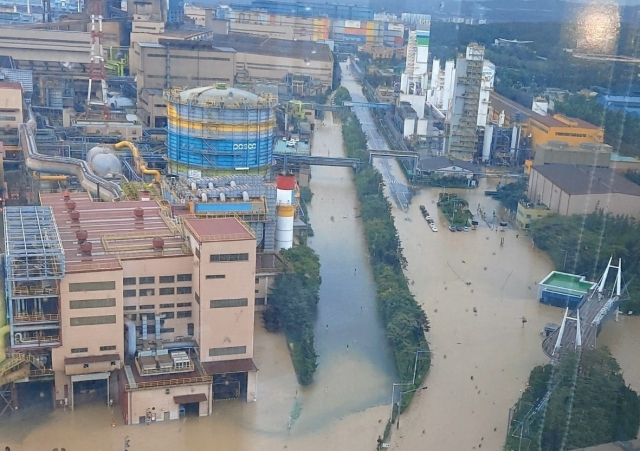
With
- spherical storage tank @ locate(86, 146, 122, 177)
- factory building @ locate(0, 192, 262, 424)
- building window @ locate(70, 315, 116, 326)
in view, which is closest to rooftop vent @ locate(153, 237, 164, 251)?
factory building @ locate(0, 192, 262, 424)

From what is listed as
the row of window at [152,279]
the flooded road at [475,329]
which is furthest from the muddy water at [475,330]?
the row of window at [152,279]

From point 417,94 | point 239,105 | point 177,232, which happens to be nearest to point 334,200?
point 239,105

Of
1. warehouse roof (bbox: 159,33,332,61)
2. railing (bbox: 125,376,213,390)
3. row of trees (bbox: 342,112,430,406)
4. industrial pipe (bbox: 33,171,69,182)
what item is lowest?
row of trees (bbox: 342,112,430,406)

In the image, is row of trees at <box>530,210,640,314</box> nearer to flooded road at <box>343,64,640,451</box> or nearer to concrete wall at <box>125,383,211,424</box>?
flooded road at <box>343,64,640,451</box>

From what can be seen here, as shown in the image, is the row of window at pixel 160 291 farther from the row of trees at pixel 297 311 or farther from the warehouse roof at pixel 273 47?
the warehouse roof at pixel 273 47

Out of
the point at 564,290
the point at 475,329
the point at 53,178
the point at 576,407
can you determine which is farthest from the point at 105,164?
the point at 576,407

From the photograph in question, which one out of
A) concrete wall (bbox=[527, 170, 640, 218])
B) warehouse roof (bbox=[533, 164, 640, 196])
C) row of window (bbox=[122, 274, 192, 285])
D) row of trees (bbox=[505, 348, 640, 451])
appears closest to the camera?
row of trees (bbox=[505, 348, 640, 451])
